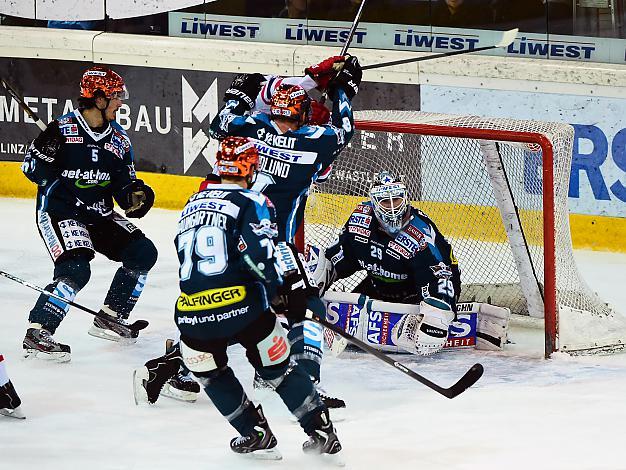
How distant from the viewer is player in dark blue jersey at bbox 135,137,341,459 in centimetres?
430

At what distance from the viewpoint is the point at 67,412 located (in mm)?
5238

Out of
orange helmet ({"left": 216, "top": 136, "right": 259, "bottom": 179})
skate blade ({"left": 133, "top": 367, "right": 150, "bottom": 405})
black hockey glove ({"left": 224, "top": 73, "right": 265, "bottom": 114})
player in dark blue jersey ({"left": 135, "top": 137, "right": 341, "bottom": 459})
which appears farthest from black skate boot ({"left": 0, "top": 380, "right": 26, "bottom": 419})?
black hockey glove ({"left": 224, "top": 73, "right": 265, "bottom": 114})

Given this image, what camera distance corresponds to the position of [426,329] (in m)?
5.75

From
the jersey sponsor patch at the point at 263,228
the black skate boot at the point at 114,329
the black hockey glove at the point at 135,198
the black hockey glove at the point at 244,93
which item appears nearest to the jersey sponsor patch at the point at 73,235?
the black hockey glove at the point at 135,198

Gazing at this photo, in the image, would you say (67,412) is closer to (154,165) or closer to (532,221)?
(532,221)

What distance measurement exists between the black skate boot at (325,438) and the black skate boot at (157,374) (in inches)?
35.3

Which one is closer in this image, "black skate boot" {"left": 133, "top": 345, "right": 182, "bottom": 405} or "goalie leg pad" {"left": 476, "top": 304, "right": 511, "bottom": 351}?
"black skate boot" {"left": 133, "top": 345, "right": 182, "bottom": 405}

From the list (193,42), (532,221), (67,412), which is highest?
(193,42)

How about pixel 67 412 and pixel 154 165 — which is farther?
pixel 154 165

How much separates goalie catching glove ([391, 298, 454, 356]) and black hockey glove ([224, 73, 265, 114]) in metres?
1.14

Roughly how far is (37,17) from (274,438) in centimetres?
542

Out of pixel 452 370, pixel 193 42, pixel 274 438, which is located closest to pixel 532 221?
pixel 452 370

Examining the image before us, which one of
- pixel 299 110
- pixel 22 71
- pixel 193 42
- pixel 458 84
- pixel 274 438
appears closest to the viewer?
pixel 274 438

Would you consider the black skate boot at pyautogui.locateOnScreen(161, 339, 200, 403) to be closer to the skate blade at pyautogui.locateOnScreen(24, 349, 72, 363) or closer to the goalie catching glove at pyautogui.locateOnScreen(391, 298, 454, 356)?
the skate blade at pyautogui.locateOnScreen(24, 349, 72, 363)
